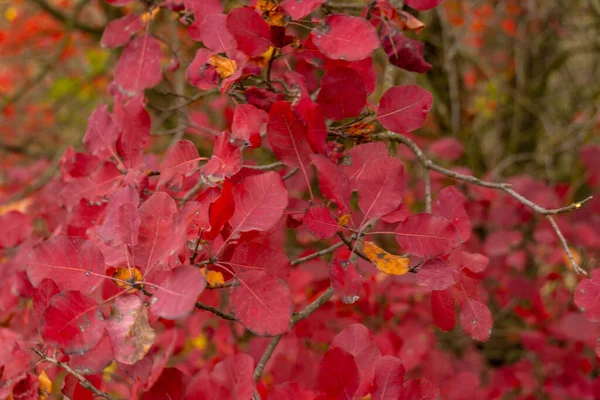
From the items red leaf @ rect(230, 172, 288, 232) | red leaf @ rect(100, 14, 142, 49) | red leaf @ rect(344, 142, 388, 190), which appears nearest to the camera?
red leaf @ rect(230, 172, 288, 232)

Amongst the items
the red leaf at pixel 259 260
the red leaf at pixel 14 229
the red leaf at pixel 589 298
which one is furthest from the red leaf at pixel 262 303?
the red leaf at pixel 14 229

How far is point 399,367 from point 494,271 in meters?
1.27

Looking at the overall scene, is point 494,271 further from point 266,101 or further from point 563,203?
point 266,101

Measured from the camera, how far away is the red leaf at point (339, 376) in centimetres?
70

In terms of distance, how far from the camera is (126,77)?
958 millimetres

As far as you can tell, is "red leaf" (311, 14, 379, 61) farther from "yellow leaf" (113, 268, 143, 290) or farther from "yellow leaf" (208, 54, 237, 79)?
"yellow leaf" (113, 268, 143, 290)

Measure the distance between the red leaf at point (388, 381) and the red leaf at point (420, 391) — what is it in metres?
0.02

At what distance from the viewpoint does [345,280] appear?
0.70 meters

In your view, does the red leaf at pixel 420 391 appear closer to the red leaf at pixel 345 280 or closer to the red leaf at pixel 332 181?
the red leaf at pixel 345 280

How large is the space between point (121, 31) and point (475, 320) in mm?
767

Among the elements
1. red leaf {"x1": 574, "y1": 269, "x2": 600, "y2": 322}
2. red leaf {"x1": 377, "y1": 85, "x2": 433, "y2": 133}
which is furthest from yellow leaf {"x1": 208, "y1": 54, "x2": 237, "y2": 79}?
red leaf {"x1": 574, "y1": 269, "x2": 600, "y2": 322}

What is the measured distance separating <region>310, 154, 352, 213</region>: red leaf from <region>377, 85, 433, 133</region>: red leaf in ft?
0.49

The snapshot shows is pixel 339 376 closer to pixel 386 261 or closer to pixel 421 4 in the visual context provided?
pixel 386 261

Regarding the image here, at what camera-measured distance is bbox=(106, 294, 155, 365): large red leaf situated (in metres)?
0.59
